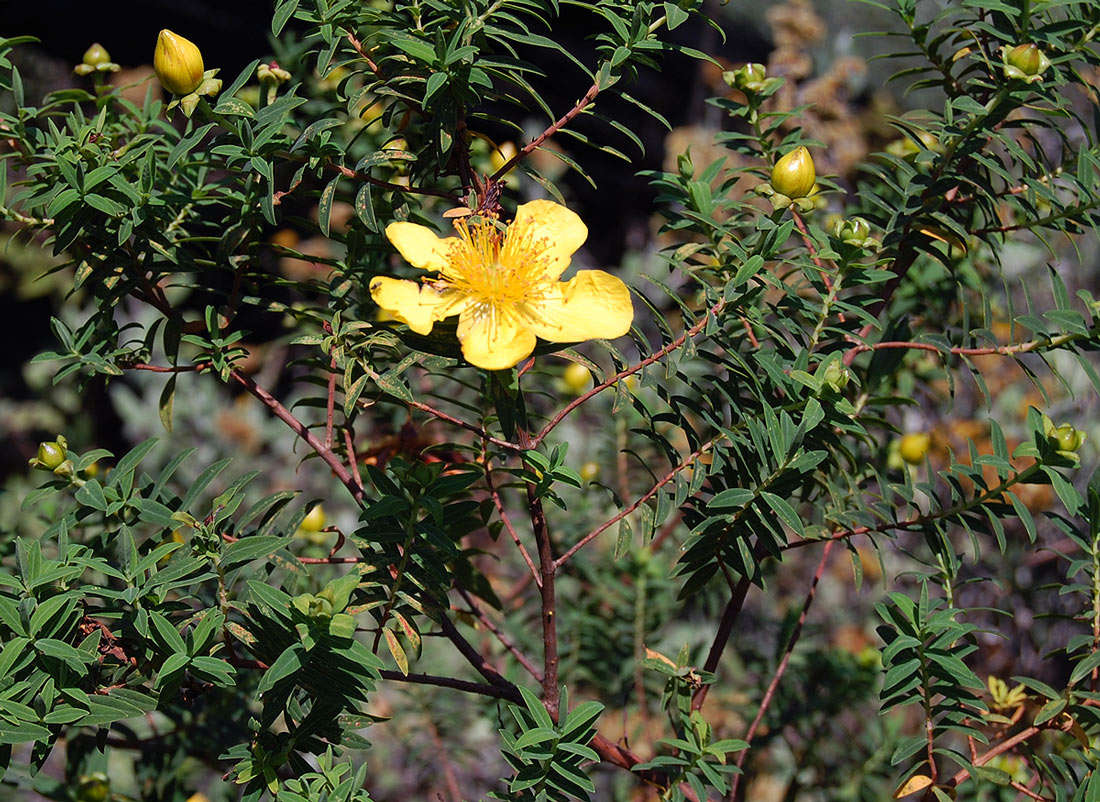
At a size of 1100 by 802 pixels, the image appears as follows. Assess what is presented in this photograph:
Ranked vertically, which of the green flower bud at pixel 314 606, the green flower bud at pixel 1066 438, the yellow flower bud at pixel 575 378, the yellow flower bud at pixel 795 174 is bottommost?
the yellow flower bud at pixel 575 378

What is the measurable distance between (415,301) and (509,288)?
3.8 inches

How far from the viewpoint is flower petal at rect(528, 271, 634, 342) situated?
89 centimetres

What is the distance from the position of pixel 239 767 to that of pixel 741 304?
2.02 feet

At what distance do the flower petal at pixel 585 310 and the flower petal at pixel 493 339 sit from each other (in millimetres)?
32

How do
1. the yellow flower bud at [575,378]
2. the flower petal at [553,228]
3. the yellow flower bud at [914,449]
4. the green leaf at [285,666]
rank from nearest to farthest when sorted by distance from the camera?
the green leaf at [285,666] < the flower petal at [553,228] < the yellow flower bud at [914,449] < the yellow flower bud at [575,378]

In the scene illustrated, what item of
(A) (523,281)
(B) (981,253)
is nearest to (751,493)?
(A) (523,281)

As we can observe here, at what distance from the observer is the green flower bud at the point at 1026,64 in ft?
2.90

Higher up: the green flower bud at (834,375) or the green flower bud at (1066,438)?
the green flower bud at (834,375)

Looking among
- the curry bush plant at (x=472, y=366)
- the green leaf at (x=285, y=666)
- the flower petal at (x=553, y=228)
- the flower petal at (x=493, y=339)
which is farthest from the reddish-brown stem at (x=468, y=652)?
the flower petal at (x=553, y=228)

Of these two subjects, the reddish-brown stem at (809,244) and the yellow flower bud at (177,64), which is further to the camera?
the reddish-brown stem at (809,244)

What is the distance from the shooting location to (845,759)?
64.6 inches

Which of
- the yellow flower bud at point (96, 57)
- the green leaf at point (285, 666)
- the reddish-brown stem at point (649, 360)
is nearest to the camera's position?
the green leaf at point (285, 666)

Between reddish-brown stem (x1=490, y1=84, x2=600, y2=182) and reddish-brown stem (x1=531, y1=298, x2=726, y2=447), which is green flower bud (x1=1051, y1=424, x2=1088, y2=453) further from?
reddish-brown stem (x1=490, y1=84, x2=600, y2=182)

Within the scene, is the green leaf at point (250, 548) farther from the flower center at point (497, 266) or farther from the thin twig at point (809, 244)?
the thin twig at point (809, 244)
